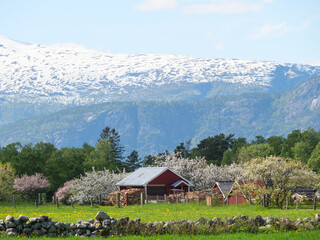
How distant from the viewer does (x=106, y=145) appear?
10850cm

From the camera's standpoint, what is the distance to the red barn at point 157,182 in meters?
77.6

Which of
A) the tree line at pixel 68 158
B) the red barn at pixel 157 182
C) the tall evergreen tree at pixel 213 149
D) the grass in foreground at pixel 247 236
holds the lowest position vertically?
the grass in foreground at pixel 247 236

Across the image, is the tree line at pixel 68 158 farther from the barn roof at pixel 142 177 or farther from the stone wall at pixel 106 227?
the stone wall at pixel 106 227

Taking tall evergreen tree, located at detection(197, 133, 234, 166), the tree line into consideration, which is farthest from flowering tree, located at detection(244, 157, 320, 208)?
tall evergreen tree, located at detection(197, 133, 234, 166)

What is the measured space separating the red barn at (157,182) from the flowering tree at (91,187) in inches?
91.4

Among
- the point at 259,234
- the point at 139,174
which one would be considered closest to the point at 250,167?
the point at 259,234

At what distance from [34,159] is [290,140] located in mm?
65556

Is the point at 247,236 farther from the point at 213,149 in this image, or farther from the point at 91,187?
the point at 213,149

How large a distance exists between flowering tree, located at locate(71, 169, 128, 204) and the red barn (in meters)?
2.32

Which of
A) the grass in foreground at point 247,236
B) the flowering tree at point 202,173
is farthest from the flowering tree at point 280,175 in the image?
the flowering tree at point 202,173

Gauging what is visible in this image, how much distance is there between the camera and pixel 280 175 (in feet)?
158

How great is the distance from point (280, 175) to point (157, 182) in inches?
1263

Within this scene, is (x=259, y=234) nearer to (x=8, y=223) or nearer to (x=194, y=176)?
(x=8, y=223)

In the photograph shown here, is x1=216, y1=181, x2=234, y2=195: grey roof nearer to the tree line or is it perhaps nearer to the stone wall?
the tree line
